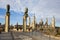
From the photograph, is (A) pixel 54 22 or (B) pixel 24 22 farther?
(A) pixel 54 22

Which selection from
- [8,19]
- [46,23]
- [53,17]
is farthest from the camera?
[46,23]

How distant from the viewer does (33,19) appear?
45.6m

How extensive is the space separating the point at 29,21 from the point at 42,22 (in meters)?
5.52

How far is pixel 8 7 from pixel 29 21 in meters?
15.5

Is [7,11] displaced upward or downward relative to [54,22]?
upward

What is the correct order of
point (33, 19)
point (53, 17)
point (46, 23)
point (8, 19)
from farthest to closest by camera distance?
point (46, 23) → point (33, 19) → point (53, 17) → point (8, 19)

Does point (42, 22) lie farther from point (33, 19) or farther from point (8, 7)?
point (8, 7)

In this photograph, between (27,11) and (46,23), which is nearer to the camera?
(27,11)

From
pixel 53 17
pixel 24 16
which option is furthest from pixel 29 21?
pixel 24 16

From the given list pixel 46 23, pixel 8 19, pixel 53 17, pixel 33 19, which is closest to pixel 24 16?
pixel 8 19

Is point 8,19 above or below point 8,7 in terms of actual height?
below

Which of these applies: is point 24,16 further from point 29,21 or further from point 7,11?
point 29,21

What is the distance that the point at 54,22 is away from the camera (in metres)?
39.0

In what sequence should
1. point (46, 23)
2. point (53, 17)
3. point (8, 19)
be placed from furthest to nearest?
1. point (46, 23)
2. point (53, 17)
3. point (8, 19)
